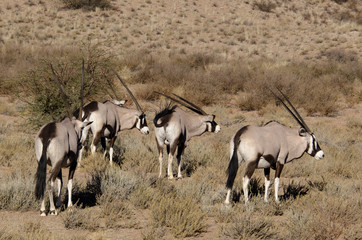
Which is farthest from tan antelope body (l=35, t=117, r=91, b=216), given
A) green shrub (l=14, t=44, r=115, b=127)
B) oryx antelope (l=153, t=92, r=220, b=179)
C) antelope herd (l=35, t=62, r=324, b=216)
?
green shrub (l=14, t=44, r=115, b=127)

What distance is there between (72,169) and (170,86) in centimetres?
1402

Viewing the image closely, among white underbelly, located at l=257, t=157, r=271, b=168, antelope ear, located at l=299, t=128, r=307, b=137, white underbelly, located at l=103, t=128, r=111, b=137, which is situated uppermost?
antelope ear, located at l=299, t=128, r=307, b=137

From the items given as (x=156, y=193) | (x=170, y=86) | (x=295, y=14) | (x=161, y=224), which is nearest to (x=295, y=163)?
(x=156, y=193)

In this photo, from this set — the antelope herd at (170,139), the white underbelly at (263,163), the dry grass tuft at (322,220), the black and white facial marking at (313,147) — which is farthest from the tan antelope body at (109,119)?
the dry grass tuft at (322,220)

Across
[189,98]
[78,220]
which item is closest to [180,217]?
[78,220]

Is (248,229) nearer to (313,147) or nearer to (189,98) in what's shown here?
(313,147)

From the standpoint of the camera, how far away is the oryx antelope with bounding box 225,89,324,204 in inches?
286

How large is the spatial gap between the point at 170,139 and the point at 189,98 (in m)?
9.60

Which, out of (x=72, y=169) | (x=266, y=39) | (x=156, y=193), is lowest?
(x=266, y=39)

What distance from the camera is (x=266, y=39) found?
38281 millimetres

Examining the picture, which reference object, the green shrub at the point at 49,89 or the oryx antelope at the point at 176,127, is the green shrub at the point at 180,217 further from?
the green shrub at the point at 49,89

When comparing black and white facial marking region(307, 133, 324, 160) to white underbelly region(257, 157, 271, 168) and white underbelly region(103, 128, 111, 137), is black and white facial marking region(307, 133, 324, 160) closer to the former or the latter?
white underbelly region(257, 157, 271, 168)

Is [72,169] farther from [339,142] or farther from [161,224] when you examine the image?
[339,142]

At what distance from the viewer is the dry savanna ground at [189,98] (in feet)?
22.6
